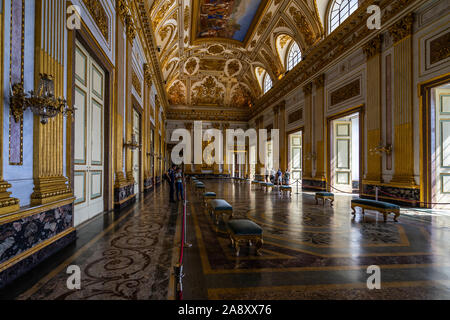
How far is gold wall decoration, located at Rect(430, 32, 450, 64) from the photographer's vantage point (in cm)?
684

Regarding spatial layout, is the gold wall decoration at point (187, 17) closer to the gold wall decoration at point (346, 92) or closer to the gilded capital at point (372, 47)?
the gold wall decoration at point (346, 92)

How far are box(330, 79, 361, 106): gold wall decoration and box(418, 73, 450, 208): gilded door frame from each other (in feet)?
9.56

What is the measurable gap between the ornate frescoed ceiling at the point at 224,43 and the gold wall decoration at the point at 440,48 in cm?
626

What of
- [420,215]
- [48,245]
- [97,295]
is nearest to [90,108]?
[48,245]

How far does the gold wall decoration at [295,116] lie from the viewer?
1545cm

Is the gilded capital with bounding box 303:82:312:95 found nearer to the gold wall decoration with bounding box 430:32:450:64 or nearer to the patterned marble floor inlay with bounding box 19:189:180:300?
the gold wall decoration with bounding box 430:32:450:64

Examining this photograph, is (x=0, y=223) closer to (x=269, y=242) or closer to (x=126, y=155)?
(x=269, y=242)

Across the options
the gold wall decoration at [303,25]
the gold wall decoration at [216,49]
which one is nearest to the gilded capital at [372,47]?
the gold wall decoration at [303,25]

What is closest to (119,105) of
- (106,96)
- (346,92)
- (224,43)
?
(106,96)

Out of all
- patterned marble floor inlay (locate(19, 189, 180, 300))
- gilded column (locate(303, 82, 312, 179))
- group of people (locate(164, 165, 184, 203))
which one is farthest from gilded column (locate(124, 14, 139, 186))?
gilded column (locate(303, 82, 312, 179))

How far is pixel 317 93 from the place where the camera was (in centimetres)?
1325

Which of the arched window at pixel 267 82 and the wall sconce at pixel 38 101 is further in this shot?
the arched window at pixel 267 82

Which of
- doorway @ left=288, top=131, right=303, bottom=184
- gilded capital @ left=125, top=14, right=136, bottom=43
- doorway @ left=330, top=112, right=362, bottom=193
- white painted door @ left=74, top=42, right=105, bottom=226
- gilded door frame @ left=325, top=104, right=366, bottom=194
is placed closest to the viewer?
white painted door @ left=74, top=42, right=105, bottom=226
